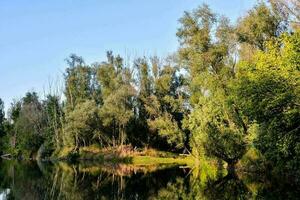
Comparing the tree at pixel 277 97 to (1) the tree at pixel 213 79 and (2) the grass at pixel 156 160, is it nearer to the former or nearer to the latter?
(1) the tree at pixel 213 79

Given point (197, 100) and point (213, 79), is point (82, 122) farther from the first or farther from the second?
point (213, 79)

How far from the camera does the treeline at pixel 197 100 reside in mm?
27031

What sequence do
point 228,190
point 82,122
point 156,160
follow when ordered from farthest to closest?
Result: point 82,122
point 156,160
point 228,190

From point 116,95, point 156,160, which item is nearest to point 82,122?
point 116,95

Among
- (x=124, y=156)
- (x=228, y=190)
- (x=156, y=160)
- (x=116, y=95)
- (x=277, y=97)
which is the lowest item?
(x=228, y=190)

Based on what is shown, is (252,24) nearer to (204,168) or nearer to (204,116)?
(204,116)

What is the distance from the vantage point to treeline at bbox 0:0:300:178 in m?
27.0

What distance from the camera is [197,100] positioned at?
58.0 m

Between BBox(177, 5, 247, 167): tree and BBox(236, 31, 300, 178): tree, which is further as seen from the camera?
BBox(177, 5, 247, 167): tree

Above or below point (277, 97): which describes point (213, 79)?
above

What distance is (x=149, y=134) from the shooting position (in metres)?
74.2

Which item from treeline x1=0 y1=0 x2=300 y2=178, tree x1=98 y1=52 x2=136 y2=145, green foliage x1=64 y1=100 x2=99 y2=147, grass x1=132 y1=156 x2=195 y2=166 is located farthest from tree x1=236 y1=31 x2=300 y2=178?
green foliage x1=64 y1=100 x2=99 y2=147

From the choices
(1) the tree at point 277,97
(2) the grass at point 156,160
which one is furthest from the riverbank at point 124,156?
(1) the tree at point 277,97

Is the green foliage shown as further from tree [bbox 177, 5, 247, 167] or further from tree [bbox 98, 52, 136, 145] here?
tree [bbox 177, 5, 247, 167]
